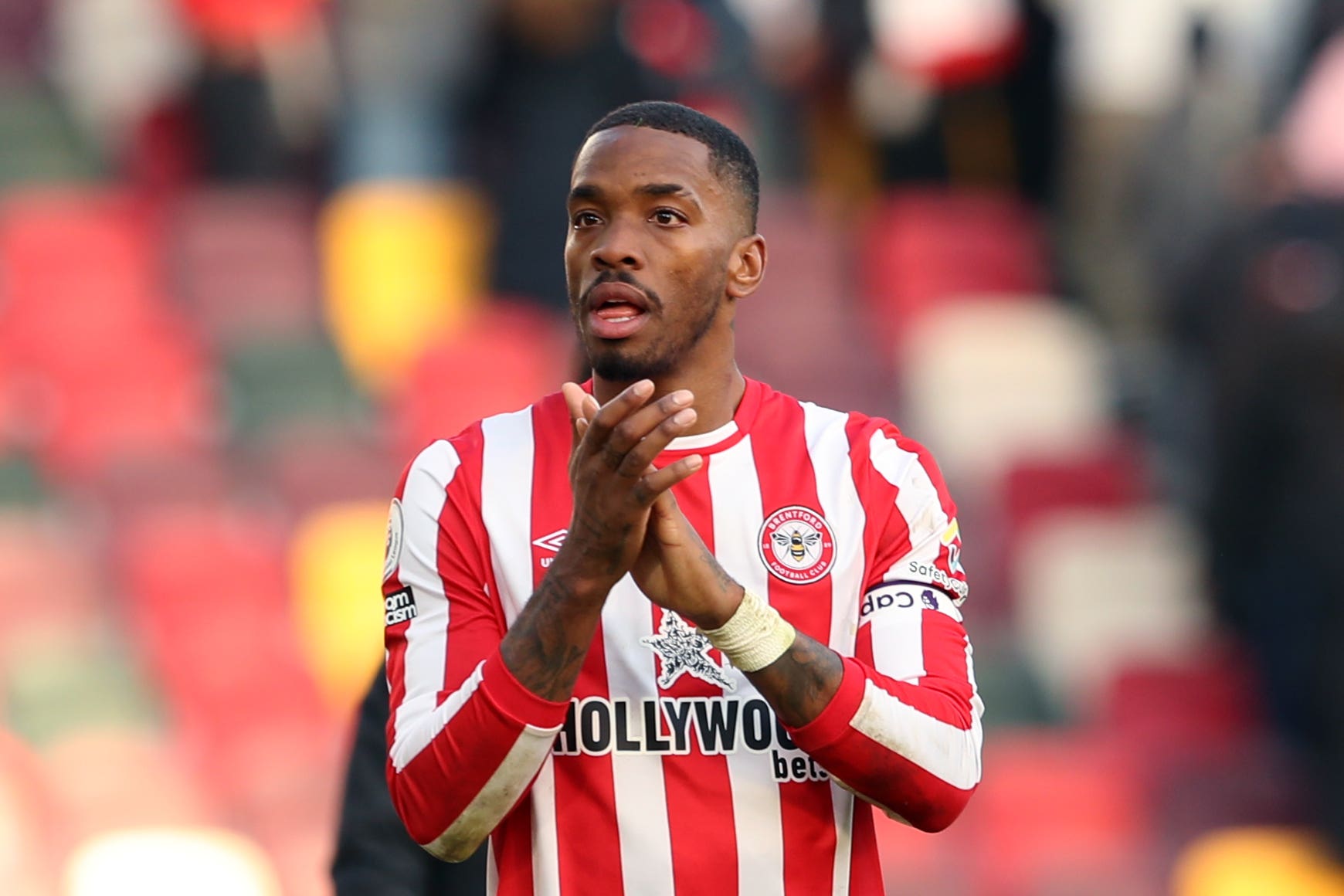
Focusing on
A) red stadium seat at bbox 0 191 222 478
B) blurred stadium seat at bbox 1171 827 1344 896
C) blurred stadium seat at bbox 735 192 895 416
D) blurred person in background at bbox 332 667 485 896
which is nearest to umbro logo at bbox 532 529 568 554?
blurred person in background at bbox 332 667 485 896

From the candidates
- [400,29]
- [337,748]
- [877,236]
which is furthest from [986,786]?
[400,29]

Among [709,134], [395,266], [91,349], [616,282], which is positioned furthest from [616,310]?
[395,266]

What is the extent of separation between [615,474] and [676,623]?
1.22 ft

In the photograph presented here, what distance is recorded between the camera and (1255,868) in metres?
6.68

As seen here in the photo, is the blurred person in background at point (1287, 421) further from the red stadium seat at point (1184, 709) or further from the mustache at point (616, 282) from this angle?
the mustache at point (616, 282)

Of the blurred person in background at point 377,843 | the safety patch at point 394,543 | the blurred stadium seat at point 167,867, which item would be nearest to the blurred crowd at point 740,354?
the blurred stadium seat at point 167,867

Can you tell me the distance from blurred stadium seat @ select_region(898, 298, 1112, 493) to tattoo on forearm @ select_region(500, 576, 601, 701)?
238 inches

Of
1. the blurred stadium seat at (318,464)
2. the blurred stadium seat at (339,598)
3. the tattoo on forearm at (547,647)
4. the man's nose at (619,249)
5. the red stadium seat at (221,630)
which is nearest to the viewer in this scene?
the tattoo on forearm at (547,647)

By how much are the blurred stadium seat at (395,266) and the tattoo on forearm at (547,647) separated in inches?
254

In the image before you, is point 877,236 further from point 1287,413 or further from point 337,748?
point 337,748

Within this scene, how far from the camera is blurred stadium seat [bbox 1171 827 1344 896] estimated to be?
665cm

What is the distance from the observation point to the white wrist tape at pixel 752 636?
7.53 feet

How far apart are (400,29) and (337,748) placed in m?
3.29

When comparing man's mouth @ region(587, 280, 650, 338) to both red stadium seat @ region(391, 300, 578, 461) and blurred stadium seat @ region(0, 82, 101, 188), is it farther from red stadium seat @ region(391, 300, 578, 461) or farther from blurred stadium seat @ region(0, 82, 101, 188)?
blurred stadium seat @ region(0, 82, 101, 188)
